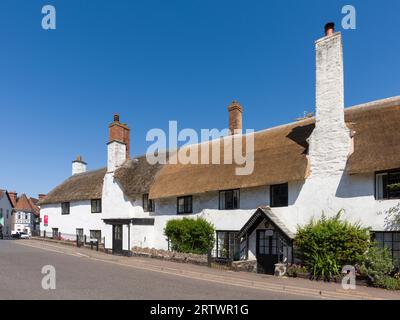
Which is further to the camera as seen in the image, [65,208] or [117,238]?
[65,208]

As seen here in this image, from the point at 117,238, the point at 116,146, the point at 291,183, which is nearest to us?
the point at 291,183

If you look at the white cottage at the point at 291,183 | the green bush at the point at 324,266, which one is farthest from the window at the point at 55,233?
the green bush at the point at 324,266

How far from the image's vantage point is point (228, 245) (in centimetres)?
2039

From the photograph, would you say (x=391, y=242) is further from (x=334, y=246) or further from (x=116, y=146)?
(x=116, y=146)

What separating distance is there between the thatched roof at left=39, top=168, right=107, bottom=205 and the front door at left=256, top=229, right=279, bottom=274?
58.3ft

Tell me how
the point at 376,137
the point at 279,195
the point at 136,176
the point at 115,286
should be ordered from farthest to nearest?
the point at 136,176, the point at 279,195, the point at 376,137, the point at 115,286

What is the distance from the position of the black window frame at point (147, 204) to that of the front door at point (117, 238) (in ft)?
8.04

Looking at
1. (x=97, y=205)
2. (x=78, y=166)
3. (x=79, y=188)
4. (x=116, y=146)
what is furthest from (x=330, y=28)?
(x=78, y=166)

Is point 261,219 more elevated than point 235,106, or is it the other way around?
point 235,106

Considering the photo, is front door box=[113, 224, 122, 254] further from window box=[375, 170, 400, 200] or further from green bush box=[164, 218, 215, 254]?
window box=[375, 170, 400, 200]

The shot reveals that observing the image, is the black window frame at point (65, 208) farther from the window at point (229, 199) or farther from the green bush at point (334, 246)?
the green bush at point (334, 246)

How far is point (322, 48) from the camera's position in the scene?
17.5 m

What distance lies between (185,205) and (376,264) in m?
12.6
